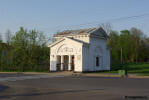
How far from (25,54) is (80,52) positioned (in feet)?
44.2

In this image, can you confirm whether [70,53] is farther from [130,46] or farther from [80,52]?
[130,46]

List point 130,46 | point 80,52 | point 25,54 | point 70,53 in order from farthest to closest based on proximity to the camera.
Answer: point 130,46
point 25,54
point 70,53
point 80,52

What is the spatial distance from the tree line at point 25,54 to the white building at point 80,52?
15.8 feet

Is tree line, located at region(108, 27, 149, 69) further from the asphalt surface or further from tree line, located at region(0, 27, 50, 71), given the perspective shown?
the asphalt surface

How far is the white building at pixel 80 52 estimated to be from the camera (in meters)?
31.9

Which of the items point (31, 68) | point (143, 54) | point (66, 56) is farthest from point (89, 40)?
point (143, 54)

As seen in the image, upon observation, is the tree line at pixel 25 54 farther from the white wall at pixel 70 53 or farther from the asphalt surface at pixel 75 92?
the asphalt surface at pixel 75 92

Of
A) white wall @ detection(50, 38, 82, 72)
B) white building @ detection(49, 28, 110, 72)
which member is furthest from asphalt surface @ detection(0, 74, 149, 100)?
white building @ detection(49, 28, 110, 72)

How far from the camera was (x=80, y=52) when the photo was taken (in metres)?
31.6

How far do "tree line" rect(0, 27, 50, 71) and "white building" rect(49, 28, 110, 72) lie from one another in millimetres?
4817

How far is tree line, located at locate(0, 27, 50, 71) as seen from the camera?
131ft

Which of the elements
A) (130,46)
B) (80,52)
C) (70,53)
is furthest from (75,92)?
(130,46)

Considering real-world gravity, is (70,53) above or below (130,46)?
below

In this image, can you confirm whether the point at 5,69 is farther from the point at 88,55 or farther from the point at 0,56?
the point at 88,55
